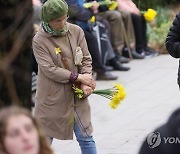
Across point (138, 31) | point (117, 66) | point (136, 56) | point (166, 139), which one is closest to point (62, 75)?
point (166, 139)

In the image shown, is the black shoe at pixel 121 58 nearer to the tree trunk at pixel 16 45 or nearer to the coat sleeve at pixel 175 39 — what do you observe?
the coat sleeve at pixel 175 39

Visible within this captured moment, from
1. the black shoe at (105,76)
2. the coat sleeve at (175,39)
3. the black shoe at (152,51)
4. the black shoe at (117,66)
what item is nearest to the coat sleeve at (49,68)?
the coat sleeve at (175,39)

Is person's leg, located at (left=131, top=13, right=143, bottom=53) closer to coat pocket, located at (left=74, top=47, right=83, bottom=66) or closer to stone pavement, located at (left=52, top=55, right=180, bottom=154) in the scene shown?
stone pavement, located at (left=52, top=55, right=180, bottom=154)

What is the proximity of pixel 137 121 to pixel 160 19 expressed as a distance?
20.9 ft

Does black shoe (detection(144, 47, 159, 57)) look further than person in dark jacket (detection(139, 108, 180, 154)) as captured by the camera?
Yes

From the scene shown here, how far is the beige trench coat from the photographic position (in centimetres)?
657

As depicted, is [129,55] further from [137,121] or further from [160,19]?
[137,121]

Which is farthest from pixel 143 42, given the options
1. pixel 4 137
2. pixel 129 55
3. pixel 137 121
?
pixel 4 137

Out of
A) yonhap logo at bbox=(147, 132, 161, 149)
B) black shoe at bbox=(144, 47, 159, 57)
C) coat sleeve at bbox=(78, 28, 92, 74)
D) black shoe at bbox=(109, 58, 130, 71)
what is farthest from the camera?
black shoe at bbox=(144, 47, 159, 57)

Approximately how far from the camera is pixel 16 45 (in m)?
3.51

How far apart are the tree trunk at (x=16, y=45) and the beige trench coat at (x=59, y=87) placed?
57.3 inches

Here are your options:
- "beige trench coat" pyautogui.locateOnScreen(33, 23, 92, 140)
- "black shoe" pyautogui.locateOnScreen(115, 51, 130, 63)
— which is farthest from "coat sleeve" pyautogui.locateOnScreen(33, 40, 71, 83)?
"black shoe" pyautogui.locateOnScreen(115, 51, 130, 63)

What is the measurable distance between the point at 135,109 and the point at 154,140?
621 cm

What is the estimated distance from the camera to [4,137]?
401 centimetres
